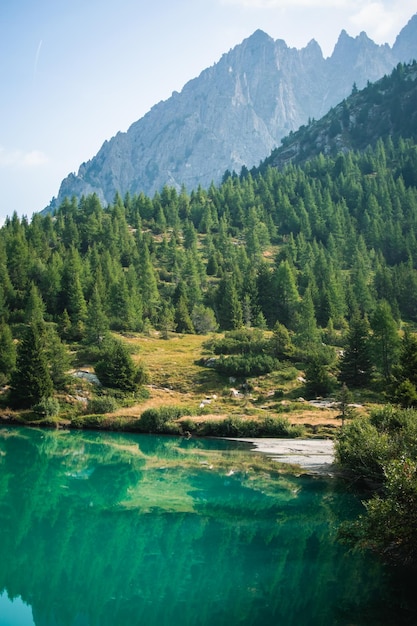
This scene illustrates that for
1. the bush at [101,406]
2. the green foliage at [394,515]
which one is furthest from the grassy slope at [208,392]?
the green foliage at [394,515]

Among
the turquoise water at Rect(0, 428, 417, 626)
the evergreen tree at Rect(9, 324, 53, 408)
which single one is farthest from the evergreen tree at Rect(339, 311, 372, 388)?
the evergreen tree at Rect(9, 324, 53, 408)

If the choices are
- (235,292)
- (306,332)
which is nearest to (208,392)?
(306,332)

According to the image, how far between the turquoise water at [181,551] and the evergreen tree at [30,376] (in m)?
23.0

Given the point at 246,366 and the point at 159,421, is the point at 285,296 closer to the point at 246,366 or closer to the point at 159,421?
the point at 246,366

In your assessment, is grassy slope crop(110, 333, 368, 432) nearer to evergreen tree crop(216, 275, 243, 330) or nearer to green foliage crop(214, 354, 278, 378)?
green foliage crop(214, 354, 278, 378)

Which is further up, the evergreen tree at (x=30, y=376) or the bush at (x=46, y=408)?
the evergreen tree at (x=30, y=376)

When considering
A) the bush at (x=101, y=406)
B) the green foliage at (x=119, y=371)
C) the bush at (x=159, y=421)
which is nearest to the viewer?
the bush at (x=159, y=421)

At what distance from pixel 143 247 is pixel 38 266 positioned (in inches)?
1504

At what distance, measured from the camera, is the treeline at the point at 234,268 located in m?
95.4

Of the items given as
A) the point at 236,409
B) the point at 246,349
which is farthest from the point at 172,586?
the point at 246,349

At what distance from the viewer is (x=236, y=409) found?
224 feet

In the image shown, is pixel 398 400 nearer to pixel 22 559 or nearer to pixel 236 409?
pixel 236 409

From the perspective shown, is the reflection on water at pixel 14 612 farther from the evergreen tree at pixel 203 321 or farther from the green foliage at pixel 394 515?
the evergreen tree at pixel 203 321

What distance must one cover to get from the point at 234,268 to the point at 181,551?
111 meters
